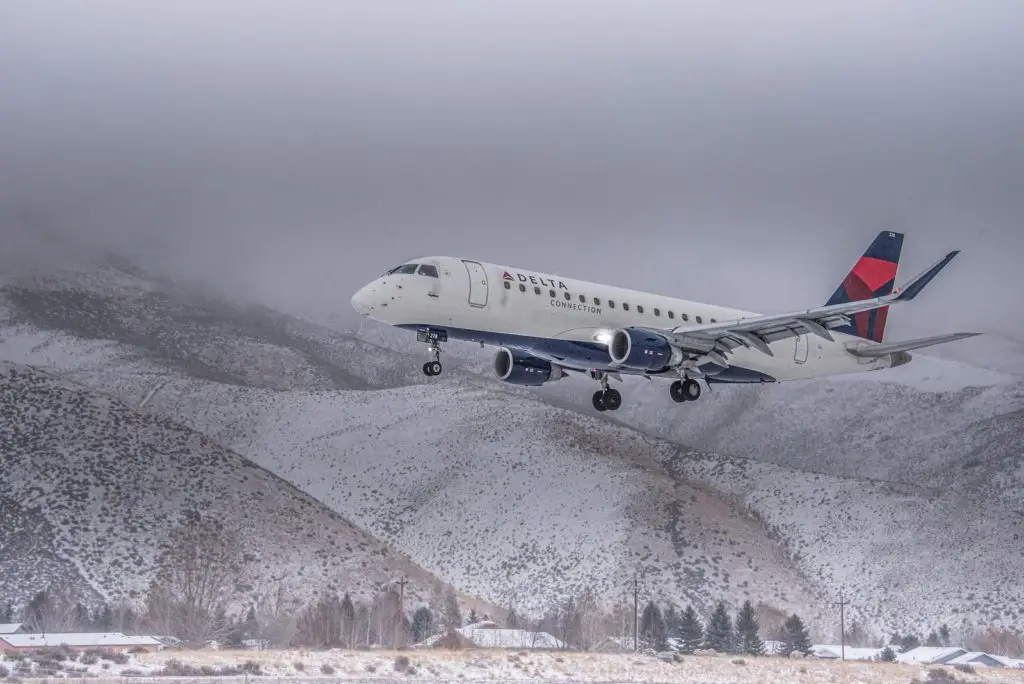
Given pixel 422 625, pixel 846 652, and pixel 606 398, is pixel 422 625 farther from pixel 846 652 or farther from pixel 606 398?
pixel 606 398

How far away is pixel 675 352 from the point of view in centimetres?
6431

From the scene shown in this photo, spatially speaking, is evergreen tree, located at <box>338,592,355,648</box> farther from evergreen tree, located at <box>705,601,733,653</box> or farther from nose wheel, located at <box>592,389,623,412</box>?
nose wheel, located at <box>592,389,623,412</box>

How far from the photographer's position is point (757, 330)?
6431cm

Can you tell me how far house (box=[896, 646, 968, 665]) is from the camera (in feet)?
341

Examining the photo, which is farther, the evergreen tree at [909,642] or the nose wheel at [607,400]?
the evergreen tree at [909,642]

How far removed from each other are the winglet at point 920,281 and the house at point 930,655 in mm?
51057

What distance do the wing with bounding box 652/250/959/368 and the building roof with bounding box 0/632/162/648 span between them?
1578 inches

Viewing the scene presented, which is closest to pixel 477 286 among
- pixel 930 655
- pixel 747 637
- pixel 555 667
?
pixel 555 667

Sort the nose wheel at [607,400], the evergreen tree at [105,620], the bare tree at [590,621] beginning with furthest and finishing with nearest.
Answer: the bare tree at [590,621] → the evergreen tree at [105,620] → the nose wheel at [607,400]

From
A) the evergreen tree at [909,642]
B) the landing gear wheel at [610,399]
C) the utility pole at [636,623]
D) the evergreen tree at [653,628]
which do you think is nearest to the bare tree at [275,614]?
the utility pole at [636,623]

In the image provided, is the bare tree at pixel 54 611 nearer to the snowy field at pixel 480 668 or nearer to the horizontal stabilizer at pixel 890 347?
the snowy field at pixel 480 668

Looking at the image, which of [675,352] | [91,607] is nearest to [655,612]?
[91,607]

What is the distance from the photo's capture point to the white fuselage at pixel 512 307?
60156mm

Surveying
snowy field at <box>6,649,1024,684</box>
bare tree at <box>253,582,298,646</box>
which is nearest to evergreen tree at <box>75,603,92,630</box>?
bare tree at <box>253,582,298,646</box>
